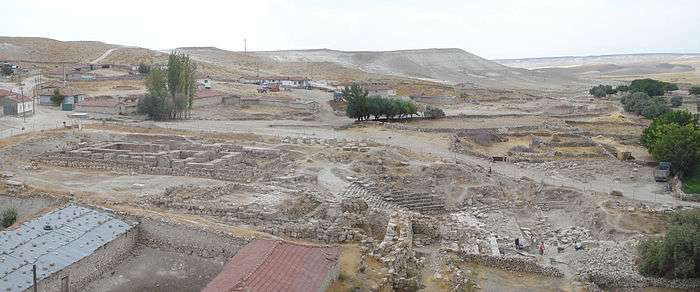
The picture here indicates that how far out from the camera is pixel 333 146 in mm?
42719

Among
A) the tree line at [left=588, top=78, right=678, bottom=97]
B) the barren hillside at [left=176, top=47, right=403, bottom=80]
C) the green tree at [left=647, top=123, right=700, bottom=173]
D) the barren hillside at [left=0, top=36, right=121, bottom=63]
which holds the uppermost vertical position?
the barren hillside at [left=0, top=36, right=121, bottom=63]

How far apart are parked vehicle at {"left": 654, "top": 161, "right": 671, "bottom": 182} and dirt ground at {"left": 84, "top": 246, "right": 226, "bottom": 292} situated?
87.4ft

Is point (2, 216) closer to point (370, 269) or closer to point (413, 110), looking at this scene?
point (370, 269)

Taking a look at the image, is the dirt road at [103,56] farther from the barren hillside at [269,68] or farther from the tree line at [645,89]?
the tree line at [645,89]

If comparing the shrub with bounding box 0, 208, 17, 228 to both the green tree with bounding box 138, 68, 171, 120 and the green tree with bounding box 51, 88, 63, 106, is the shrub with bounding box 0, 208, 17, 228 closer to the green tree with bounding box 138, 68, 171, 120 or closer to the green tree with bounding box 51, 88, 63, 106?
the green tree with bounding box 138, 68, 171, 120

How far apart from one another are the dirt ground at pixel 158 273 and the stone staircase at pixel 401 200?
9.96 metres

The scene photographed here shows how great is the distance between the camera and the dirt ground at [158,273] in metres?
20.2

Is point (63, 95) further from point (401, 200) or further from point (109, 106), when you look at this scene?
point (401, 200)

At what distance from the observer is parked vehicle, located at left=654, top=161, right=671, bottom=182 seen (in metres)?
36.8

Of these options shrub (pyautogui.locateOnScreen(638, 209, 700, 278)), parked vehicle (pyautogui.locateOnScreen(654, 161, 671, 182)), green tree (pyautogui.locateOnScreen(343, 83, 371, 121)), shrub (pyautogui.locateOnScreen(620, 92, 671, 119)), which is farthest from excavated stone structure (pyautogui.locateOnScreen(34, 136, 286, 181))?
shrub (pyautogui.locateOnScreen(620, 92, 671, 119))

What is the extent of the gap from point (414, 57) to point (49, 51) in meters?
98.7

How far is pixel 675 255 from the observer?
2114cm

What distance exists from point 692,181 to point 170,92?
40681mm

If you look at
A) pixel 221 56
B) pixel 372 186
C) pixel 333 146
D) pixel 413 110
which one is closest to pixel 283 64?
pixel 221 56
